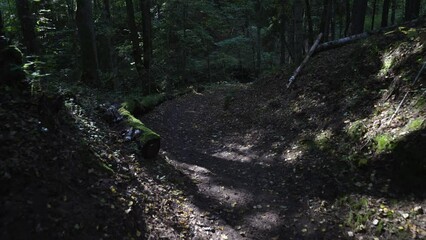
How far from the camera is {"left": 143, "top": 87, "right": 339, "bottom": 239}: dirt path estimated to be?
6102 mm

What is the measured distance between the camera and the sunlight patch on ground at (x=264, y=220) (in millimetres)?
6156

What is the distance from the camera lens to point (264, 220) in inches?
250

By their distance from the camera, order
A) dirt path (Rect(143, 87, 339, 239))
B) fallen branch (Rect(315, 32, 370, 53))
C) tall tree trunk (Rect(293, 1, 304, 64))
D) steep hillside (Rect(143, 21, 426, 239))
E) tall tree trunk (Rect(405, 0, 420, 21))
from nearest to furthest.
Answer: steep hillside (Rect(143, 21, 426, 239)), dirt path (Rect(143, 87, 339, 239)), fallen branch (Rect(315, 32, 370, 53)), tall tree trunk (Rect(293, 1, 304, 64)), tall tree trunk (Rect(405, 0, 420, 21))

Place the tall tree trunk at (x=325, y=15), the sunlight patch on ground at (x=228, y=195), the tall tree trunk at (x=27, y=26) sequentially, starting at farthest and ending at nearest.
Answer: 1. the tall tree trunk at (x=325, y=15)
2. the tall tree trunk at (x=27, y=26)
3. the sunlight patch on ground at (x=228, y=195)

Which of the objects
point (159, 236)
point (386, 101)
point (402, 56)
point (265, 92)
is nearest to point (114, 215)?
point (159, 236)

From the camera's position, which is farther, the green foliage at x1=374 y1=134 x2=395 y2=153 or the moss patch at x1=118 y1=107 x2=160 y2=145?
the moss patch at x1=118 y1=107 x2=160 y2=145

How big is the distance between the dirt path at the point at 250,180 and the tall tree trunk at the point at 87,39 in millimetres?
3521

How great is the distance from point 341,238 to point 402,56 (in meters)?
5.51

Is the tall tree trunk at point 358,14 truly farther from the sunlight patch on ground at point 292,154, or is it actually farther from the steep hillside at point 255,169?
the sunlight patch on ground at point 292,154

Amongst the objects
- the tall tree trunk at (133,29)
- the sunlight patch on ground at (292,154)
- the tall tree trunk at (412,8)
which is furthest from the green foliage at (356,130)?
the tall tree trunk at (133,29)

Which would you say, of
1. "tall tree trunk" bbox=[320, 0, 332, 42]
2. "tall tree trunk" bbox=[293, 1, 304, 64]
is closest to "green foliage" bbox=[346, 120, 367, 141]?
"tall tree trunk" bbox=[293, 1, 304, 64]

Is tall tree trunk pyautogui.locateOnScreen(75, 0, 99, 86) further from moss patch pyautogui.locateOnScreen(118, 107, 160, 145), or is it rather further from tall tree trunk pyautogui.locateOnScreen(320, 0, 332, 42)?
tall tree trunk pyautogui.locateOnScreen(320, 0, 332, 42)

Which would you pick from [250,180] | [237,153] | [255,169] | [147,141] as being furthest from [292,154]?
[147,141]

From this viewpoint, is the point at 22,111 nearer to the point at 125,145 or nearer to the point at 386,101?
the point at 125,145
